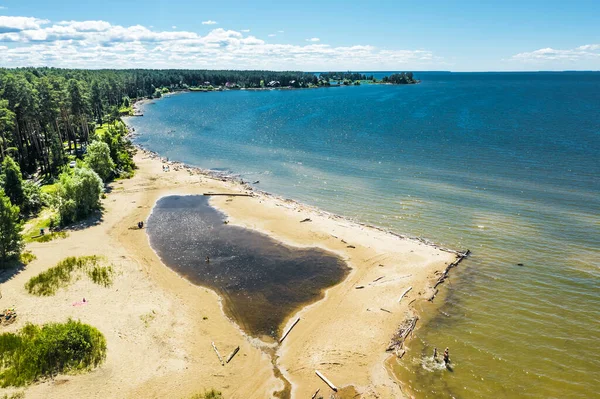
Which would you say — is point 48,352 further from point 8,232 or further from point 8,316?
point 8,232

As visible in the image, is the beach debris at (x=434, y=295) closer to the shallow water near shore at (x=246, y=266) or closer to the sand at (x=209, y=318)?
the sand at (x=209, y=318)

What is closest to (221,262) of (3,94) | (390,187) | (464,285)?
(464,285)

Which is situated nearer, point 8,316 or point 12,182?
point 8,316

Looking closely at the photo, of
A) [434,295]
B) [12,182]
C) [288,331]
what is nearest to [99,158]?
[12,182]

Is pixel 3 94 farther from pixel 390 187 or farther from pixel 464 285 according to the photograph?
pixel 464 285

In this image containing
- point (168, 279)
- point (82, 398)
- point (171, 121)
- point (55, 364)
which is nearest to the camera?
point (82, 398)
